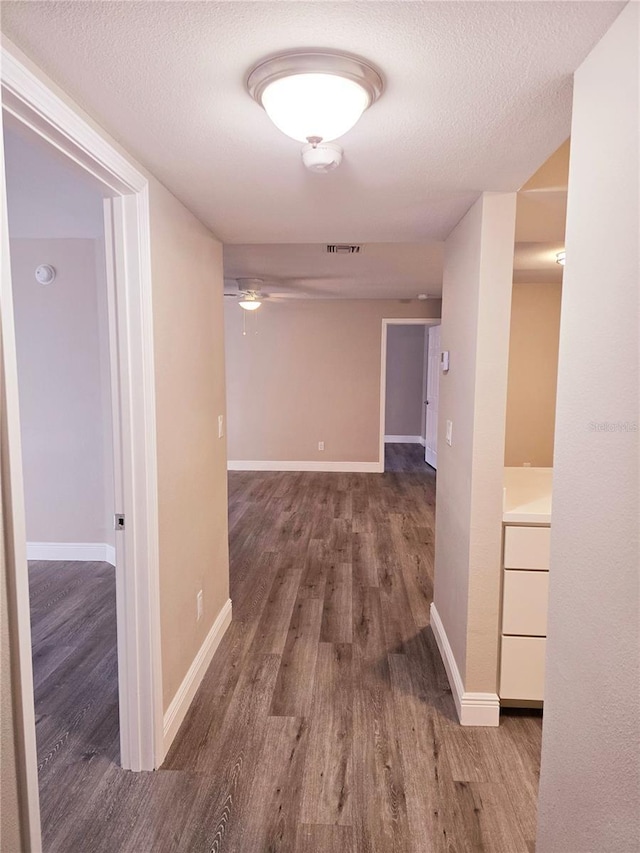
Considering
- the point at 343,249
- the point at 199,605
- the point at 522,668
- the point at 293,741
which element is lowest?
the point at 293,741

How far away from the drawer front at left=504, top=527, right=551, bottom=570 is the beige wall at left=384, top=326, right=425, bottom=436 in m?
7.57

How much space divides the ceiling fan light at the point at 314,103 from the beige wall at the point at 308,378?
5867mm

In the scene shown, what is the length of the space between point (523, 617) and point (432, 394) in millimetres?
6480

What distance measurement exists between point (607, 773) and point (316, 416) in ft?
20.9

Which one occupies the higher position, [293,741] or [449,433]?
[449,433]

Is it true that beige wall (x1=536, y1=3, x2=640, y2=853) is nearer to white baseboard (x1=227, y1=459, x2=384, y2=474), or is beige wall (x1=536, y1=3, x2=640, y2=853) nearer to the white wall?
the white wall

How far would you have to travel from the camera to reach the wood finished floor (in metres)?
1.76

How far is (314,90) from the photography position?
1.22m

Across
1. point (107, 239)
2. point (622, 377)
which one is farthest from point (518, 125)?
point (107, 239)

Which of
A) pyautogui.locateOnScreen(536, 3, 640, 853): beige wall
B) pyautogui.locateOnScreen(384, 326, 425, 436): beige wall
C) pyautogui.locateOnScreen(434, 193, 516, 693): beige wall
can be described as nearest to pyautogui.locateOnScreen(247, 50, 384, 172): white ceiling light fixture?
pyautogui.locateOnScreen(536, 3, 640, 853): beige wall

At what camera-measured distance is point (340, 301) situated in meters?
7.09

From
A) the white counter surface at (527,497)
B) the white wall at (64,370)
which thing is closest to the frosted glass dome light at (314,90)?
the white counter surface at (527,497)

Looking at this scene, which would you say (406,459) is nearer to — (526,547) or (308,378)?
(308,378)

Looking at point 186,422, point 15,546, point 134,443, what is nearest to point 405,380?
point 186,422
